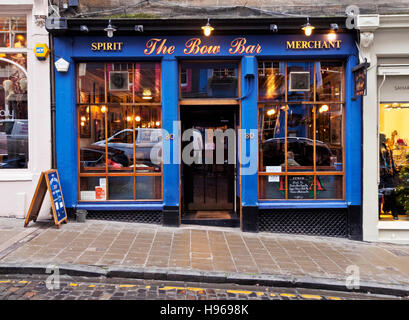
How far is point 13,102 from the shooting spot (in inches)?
320

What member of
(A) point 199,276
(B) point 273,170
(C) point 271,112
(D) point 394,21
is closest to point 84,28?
(C) point 271,112

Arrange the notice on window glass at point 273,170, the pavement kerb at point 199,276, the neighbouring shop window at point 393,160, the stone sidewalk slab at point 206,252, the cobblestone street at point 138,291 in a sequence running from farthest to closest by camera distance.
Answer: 1. the notice on window glass at point 273,170
2. the neighbouring shop window at point 393,160
3. the stone sidewalk slab at point 206,252
4. the pavement kerb at point 199,276
5. the cobblestone street at point 138,291

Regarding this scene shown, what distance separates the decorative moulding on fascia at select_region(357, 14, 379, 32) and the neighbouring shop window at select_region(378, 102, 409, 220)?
1.85 metres

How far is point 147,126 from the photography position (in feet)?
26.3

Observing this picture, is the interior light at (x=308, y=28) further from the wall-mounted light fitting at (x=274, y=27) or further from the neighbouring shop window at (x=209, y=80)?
the neighbouring shop window at (x=209, y=80)

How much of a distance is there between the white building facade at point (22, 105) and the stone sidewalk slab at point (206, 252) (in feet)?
2.82

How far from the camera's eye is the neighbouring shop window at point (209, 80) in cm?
802

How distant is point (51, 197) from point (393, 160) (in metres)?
8.18

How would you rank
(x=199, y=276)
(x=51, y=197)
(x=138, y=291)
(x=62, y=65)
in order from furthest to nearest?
1. (x=62, y=65)
2. (x=51, y=197)
3. (x=199, y=276)
4. (x=138, y=291)

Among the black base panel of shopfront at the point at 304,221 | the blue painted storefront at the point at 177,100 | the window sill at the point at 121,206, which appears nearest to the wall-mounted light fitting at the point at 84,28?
the blue painted storefront at the point at 177,100

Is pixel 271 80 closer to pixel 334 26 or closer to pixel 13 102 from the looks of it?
pixel 334 26

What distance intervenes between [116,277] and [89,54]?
206 inches

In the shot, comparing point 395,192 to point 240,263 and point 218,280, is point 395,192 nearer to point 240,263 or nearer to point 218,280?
point 240,263

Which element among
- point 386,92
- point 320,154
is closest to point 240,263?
point 320,154
